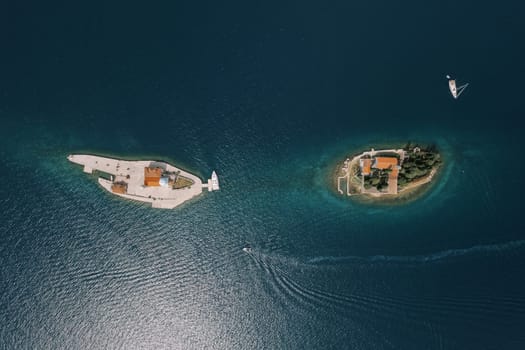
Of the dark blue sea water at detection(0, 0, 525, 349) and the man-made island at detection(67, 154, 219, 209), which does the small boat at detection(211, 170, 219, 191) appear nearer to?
the man-made island at detection(67, 154, 219, 209)

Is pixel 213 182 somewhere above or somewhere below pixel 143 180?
above

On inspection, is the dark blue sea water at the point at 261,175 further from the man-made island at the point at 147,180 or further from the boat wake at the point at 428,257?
the man-made island at the point at 147,180

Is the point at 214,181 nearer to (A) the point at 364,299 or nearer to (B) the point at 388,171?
(B) the point at 388,171

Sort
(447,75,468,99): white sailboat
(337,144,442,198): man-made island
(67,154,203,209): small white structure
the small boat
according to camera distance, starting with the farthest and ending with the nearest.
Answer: (447,75,468,99): white sailboat → (337,144,442,198): man-made island → the small boat → (67,154,203,209): small white structure

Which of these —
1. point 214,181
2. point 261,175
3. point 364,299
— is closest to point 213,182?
point 214,181

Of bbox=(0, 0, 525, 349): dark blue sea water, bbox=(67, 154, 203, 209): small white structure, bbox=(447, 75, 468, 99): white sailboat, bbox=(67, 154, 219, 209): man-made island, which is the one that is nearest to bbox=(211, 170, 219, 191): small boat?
bbox=(67, 154, 219, 209): man-made island

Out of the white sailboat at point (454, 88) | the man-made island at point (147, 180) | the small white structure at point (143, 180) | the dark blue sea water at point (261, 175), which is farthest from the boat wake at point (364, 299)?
the white sailboat at point (454, 88)

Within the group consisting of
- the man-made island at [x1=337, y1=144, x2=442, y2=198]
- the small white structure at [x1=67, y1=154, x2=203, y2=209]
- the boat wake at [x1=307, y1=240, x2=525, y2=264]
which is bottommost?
the boat wake at [x1=307, y1=240, x2=525, y2=264]
